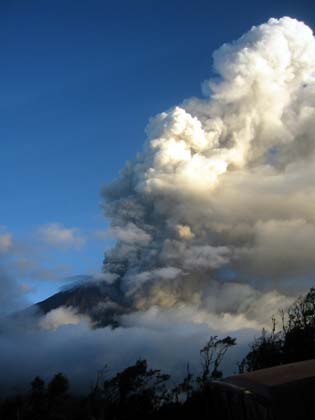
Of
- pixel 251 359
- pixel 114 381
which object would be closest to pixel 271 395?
pixel 251 359

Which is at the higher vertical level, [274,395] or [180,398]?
[274,395]

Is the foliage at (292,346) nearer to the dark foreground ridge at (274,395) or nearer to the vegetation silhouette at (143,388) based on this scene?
the vegetation silhouette at (143,388)

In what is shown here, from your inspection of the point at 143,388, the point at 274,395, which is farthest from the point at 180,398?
the point at 274,395

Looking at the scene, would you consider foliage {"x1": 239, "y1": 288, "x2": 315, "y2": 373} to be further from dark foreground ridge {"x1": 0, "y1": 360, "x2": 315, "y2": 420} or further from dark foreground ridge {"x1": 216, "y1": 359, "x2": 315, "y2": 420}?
dark foreground ridge {"x1": 216, "y1": 359, "x2": 315, "y2": 420}

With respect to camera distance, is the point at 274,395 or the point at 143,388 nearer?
the point at 274,395

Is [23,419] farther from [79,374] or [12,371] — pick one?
[12,371]

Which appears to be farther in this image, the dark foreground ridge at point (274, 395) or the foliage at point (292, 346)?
the foliage at point (292, 346)

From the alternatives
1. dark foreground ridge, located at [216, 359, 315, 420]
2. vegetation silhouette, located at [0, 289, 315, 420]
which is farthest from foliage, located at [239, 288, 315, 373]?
dark foreground ridge, located at [216, 359, 315, 420]

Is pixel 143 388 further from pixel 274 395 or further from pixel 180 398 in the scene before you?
pixel 274 395

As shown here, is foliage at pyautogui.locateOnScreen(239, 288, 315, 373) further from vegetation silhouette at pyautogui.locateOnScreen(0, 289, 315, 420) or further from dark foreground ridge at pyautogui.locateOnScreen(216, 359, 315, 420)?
dark foreground ridge at pyautogui.locateOnScreen(216, 359, 315, 420)

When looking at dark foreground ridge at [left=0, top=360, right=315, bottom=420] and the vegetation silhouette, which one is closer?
dark foreground ridge at [left=0, top=360, right=315, bottom=420]

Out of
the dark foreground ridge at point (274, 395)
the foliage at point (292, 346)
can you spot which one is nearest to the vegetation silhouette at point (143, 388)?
the foliage at point (292, 346)

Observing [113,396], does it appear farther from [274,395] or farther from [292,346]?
[274,395]

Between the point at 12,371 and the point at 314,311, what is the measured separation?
514 ft
